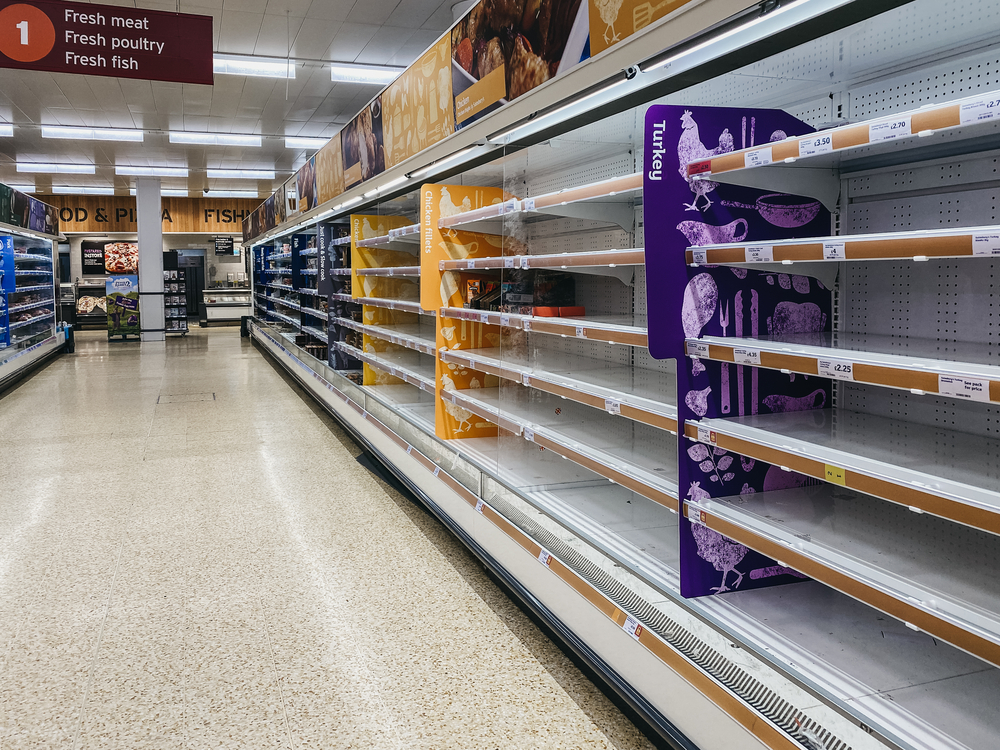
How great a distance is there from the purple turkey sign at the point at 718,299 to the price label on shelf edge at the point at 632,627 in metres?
0.18

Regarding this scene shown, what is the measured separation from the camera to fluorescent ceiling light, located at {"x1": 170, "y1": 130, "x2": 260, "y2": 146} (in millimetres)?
12867

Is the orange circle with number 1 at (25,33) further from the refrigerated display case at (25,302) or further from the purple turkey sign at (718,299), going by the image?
the refrigerated display case at (25,302)


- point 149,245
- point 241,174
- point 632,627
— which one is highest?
point 241,174

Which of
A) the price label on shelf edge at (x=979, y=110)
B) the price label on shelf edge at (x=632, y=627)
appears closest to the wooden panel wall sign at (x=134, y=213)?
the price label on shelf edge at (x=632, y=627)

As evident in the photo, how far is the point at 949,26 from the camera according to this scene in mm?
1890

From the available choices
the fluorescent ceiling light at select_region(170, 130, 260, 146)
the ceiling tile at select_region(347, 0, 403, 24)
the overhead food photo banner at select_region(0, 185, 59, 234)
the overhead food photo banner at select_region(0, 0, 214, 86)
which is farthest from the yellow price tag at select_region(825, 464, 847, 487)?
the fluorescent ceiling light at select_region(170, 130, 260, 146)

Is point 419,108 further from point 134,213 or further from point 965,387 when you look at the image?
point 134,213

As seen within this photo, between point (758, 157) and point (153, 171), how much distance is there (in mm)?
17250

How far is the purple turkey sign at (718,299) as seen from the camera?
6.70 feet

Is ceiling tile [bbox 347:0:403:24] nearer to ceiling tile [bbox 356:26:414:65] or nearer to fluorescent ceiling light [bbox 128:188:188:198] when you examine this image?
ceiling tile [bbox 356:26:414:65]

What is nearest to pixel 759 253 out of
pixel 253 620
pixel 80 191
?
pixel 253 620

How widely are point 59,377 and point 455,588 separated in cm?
954

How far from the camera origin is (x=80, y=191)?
20.4 meters

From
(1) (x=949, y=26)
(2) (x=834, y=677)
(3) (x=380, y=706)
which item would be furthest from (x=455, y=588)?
(1) (x=949, y=26)
